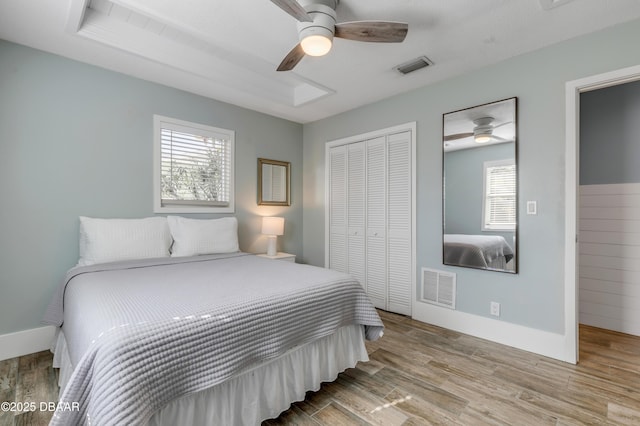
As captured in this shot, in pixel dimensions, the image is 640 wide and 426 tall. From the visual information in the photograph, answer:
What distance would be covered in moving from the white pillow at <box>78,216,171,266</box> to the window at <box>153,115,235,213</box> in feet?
1.36

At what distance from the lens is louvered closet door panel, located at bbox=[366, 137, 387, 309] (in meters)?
3.65

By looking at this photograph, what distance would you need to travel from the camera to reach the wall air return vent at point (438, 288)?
3.05 meters

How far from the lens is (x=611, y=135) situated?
3053 mm

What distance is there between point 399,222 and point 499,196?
1.07 meters

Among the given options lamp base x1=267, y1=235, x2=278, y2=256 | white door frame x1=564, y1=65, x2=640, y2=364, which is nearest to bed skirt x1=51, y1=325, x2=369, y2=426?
white door frame x1=564, y1=65, x2=640, y2=364

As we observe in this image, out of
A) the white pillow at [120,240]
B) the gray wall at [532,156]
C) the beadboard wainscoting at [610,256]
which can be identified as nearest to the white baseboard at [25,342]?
the white pillow at [120,240]

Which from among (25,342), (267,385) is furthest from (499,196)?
(25,342)

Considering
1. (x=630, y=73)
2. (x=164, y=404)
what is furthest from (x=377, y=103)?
(x=164, y=404)

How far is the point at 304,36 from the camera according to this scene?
1931 mm

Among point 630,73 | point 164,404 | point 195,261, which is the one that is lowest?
point 164,404

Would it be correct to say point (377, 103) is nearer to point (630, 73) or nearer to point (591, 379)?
point (630, 73)

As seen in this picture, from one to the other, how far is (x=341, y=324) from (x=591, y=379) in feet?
5.93

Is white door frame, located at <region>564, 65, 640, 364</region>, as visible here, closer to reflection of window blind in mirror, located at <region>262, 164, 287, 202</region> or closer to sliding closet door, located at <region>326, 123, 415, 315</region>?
sliding closet door, located at <region>326, 123, 415, 315</region>

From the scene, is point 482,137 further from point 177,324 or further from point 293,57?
point 177,324
